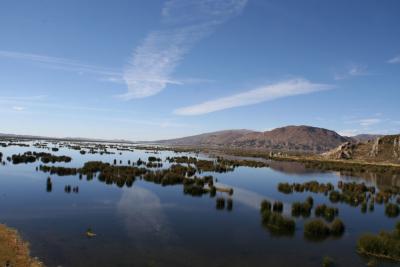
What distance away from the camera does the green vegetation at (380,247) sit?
62.1 feet

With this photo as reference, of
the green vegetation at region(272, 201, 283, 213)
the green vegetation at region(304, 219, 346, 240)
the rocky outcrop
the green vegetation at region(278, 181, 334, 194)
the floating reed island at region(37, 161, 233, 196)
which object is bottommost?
the green vegetation at region(304, 219, 346, 240)

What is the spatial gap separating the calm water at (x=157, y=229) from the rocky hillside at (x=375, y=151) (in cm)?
7651

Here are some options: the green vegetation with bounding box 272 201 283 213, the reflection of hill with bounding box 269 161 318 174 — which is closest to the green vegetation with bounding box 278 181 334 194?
the green vegetation with bounding box 272 201 283 213

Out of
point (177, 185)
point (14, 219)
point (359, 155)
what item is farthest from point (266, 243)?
point (359, 155)

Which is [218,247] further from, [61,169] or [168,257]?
[61,169]

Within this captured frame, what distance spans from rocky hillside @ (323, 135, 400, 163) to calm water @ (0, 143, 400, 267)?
3012 inches

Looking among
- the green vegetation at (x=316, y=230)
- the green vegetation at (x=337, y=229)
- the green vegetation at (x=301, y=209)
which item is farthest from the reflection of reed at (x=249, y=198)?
the green vegetation at (x=316, y=230)

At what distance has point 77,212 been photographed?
2527 cm

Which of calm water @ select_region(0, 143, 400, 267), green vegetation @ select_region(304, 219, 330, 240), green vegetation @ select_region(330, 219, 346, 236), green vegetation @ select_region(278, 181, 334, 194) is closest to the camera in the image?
calm water @ select_region(0, 143, 400, 267)

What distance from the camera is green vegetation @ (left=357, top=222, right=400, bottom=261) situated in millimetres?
18938

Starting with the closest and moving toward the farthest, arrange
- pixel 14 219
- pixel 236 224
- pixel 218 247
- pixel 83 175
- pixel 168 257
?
1. pixel 168 257
2. pixel 218 247
3. pixel 14 219
4. pixel 236 224
5. pixel 83 175

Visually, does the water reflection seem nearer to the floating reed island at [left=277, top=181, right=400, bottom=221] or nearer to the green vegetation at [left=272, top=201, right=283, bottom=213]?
the green vegetation at [left=272, top=201, right=283, bottom=213]

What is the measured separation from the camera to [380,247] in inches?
761

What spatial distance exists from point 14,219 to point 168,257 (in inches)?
435
